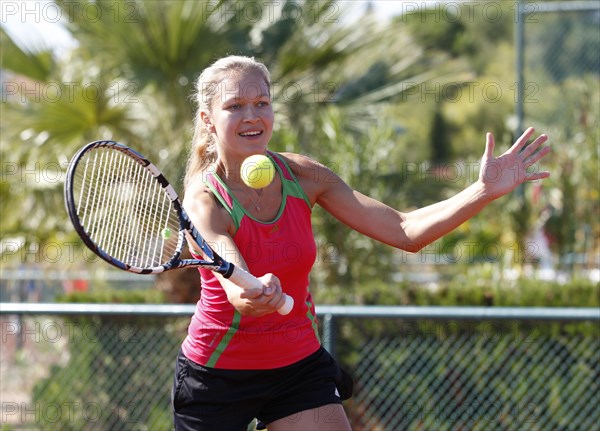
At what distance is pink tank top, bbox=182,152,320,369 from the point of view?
3270 millimetres

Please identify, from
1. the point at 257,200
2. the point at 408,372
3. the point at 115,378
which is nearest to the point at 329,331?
the point at 408,372

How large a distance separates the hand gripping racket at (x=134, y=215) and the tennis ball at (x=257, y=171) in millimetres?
259

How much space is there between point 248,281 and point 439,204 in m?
0.82

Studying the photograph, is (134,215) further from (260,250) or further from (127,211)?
(260,250)

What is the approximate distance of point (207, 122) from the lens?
3475mm

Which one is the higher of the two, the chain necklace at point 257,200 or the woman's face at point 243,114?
the woman's face at point 243,114

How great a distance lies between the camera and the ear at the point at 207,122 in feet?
11.3

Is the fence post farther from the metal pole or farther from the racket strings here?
the metal pole

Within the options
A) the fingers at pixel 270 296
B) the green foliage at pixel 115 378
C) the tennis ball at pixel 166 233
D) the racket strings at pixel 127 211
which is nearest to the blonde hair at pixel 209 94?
the racket strings at pixel 127 211

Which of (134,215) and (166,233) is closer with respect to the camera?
(166,233)

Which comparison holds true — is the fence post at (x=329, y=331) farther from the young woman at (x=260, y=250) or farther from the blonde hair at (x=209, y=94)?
the blonde hair at (x=209, y=94)

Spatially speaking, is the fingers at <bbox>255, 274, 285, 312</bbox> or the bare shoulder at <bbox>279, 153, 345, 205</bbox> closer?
the fingers at <bbox>255, 274, 285, 312</bbox>

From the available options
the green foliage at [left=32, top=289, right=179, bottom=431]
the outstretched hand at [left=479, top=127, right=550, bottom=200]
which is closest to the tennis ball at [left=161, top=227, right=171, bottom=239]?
the outstretched hand at [left=479, top=127, right=550, bottom=200]

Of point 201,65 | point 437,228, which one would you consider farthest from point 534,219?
point 437,228
